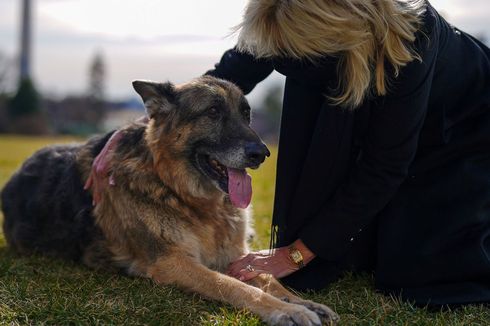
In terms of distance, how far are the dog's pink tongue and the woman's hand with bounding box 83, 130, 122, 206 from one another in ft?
3.02

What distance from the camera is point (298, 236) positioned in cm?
409

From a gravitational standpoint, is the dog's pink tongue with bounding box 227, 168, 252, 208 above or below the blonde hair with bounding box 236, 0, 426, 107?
below

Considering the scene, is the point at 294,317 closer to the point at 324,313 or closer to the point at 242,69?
the point at 324,313

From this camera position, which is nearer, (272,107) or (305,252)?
(305,252)

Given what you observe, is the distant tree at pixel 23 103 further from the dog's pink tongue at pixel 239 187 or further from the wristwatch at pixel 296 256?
the wristwatch at pixel 296 256

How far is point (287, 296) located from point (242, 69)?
1.99 metres

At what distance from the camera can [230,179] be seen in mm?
4227

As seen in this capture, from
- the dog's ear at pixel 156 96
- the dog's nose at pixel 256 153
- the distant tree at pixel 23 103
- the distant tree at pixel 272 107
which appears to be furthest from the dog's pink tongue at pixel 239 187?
the distant tree at pixel 272 107

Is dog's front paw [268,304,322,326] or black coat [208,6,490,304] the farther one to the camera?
black coat [208,6,490,304]

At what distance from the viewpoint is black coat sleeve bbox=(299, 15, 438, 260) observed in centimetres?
352

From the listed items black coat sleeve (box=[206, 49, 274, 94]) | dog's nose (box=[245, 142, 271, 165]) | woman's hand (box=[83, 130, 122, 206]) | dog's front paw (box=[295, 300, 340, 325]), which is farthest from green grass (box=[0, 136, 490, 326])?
black coat sleeve (box=[206, 49, 274, 94])

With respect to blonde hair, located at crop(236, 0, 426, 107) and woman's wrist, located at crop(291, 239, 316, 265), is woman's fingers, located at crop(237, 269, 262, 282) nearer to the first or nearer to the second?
woman's wrist, located at crop(291, 239, 316, 265)

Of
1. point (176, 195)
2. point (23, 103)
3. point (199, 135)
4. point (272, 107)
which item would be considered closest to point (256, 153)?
point (199, 135)

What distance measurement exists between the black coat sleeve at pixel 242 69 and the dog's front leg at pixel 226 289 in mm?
1615
